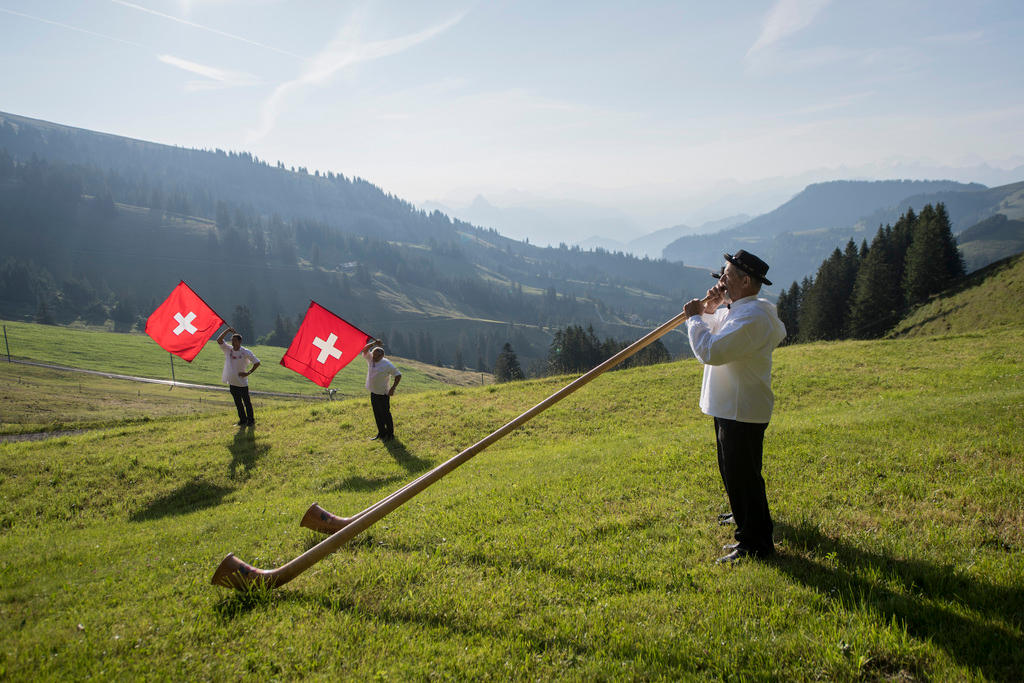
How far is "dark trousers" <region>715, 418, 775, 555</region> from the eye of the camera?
18.2 feet

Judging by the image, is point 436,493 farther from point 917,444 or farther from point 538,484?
point 917,444

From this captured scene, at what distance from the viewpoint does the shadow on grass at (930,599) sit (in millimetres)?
3748

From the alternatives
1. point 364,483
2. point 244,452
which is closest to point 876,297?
point 364,483

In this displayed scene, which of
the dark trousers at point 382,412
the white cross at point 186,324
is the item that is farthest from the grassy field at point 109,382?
the dark trousers at point 382,412

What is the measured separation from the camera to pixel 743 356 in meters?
5.42

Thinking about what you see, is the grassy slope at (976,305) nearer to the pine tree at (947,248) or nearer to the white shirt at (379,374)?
the pine tree at (947,248)

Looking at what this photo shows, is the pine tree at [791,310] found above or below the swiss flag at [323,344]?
below

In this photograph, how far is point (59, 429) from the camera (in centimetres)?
2173

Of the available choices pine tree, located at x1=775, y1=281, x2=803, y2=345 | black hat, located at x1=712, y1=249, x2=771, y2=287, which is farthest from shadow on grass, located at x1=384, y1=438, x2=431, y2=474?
pine tree, located at x1=775, y1=281, x2=803, y2=345

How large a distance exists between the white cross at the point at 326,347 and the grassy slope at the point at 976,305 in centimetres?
5948

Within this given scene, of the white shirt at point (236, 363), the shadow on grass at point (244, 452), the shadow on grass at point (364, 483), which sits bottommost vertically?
the shadow on grass at point (364, 483)

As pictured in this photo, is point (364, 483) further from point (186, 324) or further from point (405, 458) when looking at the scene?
point (186, 324)

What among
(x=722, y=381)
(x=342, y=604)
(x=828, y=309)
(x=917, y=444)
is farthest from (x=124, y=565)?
(x=828, y=309)

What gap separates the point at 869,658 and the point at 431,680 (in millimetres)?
3314
